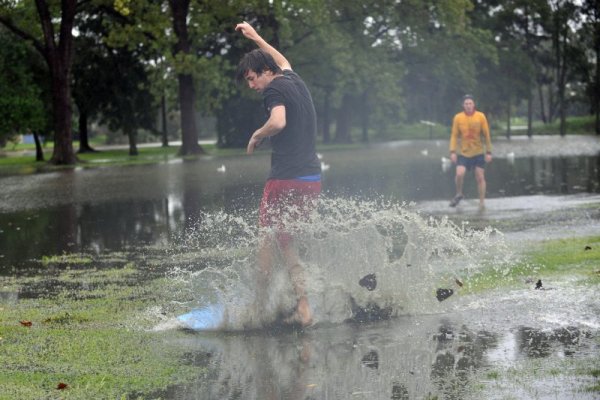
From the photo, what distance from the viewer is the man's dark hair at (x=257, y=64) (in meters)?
8.55

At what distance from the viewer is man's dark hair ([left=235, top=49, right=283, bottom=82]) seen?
336 inches

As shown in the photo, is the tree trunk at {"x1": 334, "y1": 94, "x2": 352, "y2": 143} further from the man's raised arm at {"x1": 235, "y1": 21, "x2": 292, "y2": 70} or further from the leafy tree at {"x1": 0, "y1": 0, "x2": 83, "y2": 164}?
the man's raised arm at {"x1": 235, "y1": 21, "x2": 292, "y2": 70}

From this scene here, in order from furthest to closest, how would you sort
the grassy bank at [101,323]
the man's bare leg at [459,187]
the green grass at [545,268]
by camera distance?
1. the man's bare leg at [459,187]
2. the green grass at [545,268]
3. the grassy bank at [101,323]

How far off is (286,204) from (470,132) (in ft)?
37.9

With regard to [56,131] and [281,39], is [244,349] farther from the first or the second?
[281,39]

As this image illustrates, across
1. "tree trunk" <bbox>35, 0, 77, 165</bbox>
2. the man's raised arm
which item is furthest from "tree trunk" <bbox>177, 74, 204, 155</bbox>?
the man's raised arm

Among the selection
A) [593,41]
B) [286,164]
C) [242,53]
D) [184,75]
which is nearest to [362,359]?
[286,164]

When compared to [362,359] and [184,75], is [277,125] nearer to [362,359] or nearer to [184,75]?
[362,359]

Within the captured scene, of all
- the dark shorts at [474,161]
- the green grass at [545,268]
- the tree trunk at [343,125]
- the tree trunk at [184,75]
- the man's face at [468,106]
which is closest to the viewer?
the green grass at [545,268]

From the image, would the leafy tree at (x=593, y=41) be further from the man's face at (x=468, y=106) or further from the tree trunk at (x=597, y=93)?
the man's face at (x=468, y=106)

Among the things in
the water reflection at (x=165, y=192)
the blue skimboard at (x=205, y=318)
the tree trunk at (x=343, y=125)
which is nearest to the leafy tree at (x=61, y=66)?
the water reflection at (x=165, y=192)

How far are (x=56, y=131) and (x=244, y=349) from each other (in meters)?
38.3

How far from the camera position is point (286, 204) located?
338 inches

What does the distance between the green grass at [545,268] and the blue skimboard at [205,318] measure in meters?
2.21
